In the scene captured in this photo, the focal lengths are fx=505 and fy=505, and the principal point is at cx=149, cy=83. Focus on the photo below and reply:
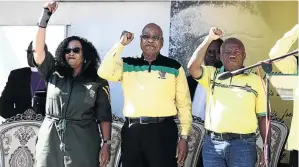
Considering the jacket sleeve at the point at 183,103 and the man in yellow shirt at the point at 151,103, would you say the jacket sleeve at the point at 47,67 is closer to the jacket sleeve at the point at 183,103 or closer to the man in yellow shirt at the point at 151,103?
the man in yellow shirt at the point at 151,103

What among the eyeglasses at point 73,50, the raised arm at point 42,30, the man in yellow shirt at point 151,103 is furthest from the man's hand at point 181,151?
the raised arm at point 42,30

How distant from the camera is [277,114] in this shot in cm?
526

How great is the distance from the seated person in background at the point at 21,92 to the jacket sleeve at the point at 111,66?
149 cm

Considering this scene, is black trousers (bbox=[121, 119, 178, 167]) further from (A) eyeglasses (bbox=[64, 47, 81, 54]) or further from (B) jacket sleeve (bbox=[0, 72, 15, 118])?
(B) jacket sleeve (bbox=[0, 72, 15, 118])

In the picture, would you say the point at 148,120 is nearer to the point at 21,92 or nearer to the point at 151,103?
the point at 151,103

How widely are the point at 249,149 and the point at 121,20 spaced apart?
2.61 metres

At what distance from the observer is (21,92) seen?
17.6 feet

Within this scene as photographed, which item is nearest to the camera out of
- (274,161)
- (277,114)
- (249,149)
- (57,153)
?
(249,149)

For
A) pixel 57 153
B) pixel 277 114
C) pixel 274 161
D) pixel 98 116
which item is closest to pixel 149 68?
pixel 98 116

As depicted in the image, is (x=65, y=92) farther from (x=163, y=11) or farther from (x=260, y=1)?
(x=260, y=1)

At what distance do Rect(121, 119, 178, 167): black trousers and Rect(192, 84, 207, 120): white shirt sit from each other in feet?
2.82

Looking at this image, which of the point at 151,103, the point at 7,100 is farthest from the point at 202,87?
the point at 7,100

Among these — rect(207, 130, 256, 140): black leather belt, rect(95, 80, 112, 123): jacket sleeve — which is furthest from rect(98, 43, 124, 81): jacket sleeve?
rect(207, 130, 256, 140): black leather belt

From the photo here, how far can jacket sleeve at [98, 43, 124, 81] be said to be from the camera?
12.8 feet
